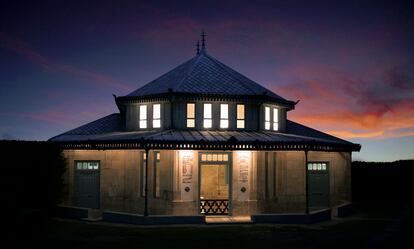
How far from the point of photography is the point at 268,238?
1948cm

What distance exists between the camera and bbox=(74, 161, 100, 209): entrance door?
27.4 metres

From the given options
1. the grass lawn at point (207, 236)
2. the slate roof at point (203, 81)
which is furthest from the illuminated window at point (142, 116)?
the grass lawn at point (207, 236)

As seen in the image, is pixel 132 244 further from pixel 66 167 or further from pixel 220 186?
pixel 220 186

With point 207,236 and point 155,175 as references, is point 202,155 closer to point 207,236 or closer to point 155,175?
point 155,175

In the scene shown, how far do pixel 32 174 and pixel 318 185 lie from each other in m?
16.1

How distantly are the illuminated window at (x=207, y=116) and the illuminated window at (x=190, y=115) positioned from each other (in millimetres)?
637

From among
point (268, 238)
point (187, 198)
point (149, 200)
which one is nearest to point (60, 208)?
point (149, 200)

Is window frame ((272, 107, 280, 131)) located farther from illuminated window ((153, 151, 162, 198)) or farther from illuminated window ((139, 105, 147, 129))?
illuminated window ((153, 151, 162, 198))

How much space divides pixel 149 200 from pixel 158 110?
5.68 m

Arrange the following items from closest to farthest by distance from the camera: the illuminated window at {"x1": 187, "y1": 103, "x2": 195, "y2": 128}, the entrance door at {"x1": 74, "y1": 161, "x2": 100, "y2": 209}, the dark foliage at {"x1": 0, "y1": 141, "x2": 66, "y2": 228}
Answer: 1. the dark foliage at {"x1": 0, "y1": 141, "x2": 66, "y2": 228}
2. the entrance door at {"x1": 74, "y1": 161, "x2": 100, "y2": 209}
3. the illuminated window at {"x1": 187, "y1": 103, "x2": 195, "y2": 128}

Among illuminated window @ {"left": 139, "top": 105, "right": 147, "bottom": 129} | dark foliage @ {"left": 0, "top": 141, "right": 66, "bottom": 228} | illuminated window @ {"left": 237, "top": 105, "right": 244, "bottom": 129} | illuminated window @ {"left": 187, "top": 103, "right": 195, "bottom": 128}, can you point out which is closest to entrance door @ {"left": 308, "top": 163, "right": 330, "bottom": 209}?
illuminated window @ {"left": 237, "top": 105, "right": 244, "bottom": 129}

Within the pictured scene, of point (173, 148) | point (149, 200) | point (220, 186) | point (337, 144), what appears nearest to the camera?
point (173, 148)

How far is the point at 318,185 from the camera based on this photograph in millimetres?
28453

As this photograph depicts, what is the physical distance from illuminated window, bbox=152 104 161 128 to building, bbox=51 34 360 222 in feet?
0.19
